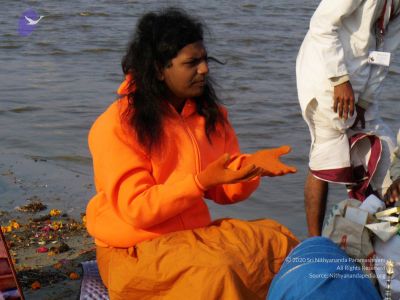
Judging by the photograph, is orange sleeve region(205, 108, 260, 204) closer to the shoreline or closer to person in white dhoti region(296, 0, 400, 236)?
person in white dhoti region(296, 0, 400, 236)

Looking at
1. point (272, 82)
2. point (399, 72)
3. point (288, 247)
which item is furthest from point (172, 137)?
point (399, 72)

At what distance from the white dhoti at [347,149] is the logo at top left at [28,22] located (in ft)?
24.6

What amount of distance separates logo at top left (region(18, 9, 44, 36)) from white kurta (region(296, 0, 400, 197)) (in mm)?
7456

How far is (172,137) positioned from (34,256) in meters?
1.46

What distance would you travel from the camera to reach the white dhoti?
430 centimetres

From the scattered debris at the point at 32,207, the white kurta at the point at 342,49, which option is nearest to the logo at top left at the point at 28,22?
the scattered debris at the point at 32,207

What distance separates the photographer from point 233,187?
3568 mm

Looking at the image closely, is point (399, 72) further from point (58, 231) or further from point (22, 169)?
point (58, 231)

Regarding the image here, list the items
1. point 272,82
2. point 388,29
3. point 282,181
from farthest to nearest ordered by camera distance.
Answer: point 272,82 < point 282,181 < point 388,29

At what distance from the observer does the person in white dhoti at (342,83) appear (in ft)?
13.8

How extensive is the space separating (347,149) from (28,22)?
A: 31.1ft

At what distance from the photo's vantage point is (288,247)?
338cm

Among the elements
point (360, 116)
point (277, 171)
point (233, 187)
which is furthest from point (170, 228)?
point (360, 116)

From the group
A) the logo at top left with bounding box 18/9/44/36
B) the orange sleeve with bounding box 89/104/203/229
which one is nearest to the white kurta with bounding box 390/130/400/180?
the orange sleeve with bounding box 89/104/203/229
